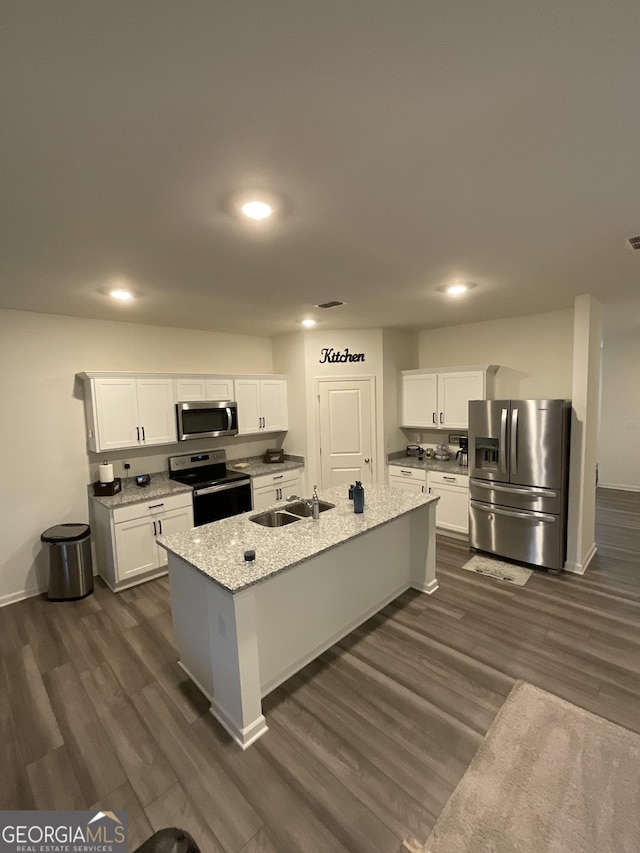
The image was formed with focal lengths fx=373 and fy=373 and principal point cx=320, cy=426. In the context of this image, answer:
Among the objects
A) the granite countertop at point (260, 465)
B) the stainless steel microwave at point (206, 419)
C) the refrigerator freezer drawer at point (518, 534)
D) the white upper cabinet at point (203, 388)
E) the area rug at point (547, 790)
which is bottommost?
the area rug at point (547, 790)

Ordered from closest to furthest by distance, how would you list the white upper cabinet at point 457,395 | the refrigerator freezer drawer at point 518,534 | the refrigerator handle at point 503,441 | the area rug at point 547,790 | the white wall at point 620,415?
the area rug at point 547,790 → the refrigerator freezer drawer at point 518,534 → the refrigerator handle at point 503,441 → the white upper cabinet at point 457,395 → the white wall at point 620,415

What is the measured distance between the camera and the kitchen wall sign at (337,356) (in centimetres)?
520

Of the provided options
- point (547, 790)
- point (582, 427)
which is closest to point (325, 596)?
point (547, 790)

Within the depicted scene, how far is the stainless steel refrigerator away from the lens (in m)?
3.77

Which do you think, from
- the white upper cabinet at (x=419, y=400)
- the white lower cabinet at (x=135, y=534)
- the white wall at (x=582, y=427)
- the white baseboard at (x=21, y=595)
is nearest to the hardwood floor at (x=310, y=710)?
the white baseboard at (x=21, y=595)

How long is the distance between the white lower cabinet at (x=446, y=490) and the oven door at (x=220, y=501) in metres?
1.97

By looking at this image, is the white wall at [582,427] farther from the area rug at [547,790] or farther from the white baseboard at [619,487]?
the white baseboard at [619,487]

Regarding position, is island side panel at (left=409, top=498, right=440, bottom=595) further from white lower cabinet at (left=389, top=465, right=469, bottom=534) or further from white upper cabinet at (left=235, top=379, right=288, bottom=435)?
white upper cabinet at (left=235, top=379, right=288, bottom=435)

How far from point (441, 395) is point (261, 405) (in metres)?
2.49

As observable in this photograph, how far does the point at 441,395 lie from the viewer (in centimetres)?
507

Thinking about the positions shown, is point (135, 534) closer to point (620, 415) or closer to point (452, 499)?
point (452, 499)

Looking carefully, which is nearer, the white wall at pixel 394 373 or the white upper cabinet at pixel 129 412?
the white upper cabinet at pixel 129 412

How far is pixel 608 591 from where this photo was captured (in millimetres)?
3520

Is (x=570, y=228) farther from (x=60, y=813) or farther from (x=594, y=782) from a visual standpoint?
(x=60, y=813)
